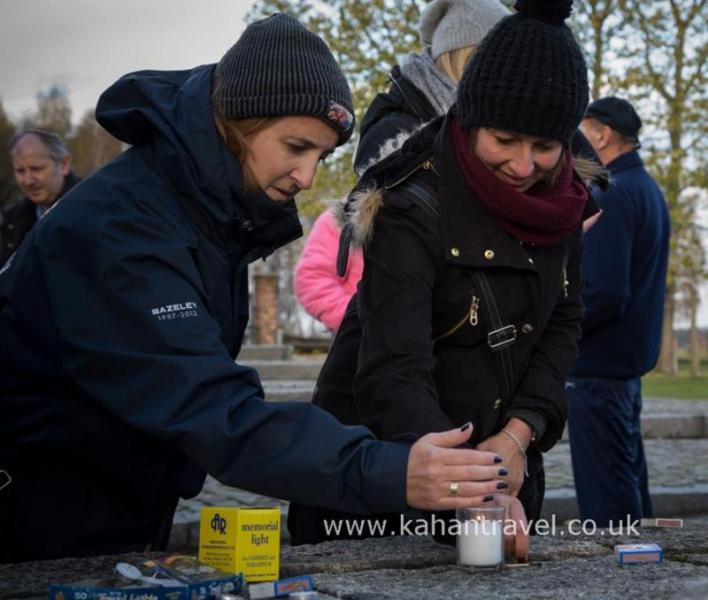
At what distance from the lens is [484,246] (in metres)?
3.27

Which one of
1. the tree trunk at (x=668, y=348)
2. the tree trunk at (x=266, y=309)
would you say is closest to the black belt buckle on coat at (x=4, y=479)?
the tree trunk at (x=266, y=309)

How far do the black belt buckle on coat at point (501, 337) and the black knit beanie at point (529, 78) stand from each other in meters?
0.52

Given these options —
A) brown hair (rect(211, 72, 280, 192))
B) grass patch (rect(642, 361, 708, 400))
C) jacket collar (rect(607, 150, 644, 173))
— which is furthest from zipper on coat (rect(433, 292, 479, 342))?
grass patch (rect(642, 361, 708, 400))

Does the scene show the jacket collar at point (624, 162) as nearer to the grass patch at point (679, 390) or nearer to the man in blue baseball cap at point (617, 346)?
the man in blue baseball cap at point (617, 346)

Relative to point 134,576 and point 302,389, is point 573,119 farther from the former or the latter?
point 302,389

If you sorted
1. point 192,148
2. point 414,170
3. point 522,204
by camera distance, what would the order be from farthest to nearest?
point 414,170 → point 522,204 → point 192,148

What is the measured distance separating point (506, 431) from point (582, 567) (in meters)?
0.47

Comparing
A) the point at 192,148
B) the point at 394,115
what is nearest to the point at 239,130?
the point at 192,148

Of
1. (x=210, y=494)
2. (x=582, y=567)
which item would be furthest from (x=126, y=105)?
(x=210, y=494)

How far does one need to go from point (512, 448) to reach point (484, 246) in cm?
54

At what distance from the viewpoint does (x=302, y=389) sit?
35.9ft

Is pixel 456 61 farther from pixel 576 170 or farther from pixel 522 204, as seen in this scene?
pixel 522 204

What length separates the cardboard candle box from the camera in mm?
2686

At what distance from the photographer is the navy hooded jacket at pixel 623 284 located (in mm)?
5848
